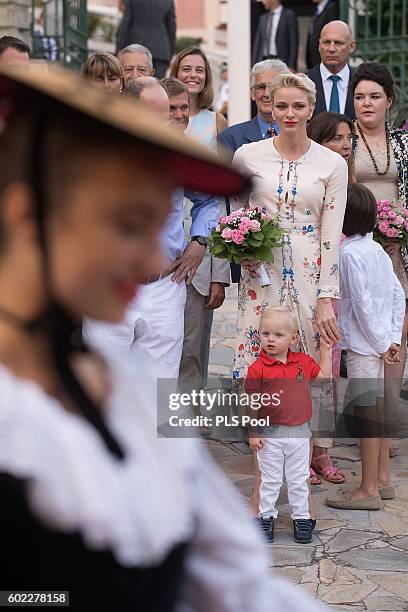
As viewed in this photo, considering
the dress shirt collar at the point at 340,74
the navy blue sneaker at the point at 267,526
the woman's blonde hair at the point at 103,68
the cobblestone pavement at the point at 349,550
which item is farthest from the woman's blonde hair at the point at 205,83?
the navy blue sneaker at the point at 267,526

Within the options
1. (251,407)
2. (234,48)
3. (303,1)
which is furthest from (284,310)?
(303,1)

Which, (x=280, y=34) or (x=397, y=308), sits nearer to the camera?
(x=397, y=308)

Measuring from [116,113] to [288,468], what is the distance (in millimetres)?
3774

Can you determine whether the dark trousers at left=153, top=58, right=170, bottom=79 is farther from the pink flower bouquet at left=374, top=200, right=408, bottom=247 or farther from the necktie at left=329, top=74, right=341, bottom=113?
the pink flower bouquet at left=374, top=200, right=408, bottom=247

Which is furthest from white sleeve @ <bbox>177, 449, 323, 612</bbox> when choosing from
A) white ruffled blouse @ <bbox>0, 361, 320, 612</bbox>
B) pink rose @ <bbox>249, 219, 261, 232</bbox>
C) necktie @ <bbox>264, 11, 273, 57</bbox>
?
necktie @ <bbox>264, 11, 273, 57</bbox>

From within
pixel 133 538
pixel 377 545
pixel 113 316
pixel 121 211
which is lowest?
pixel 377 545

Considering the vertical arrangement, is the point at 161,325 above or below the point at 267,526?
above

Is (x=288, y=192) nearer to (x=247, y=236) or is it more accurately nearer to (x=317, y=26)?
(x=247, y=236)

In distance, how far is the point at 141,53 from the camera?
7078mm

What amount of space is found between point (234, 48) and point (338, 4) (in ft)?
7.24

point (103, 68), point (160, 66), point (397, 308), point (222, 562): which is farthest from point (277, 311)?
point (160, 66)

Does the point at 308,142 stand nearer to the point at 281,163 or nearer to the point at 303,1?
the point at 281,163

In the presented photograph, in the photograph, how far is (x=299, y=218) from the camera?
5316mm

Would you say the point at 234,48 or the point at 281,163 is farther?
the point at 234,48
